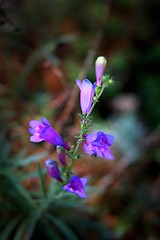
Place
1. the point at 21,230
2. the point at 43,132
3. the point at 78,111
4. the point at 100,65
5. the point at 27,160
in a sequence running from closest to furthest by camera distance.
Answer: the point at 43,132
the point at 100,65
the point at 21,230
the point at 27,160
the point at 78,111

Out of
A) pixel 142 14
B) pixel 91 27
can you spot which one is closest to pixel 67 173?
pixel 91 27

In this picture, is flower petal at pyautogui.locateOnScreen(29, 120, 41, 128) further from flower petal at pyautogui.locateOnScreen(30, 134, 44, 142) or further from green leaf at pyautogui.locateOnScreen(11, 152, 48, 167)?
green leaf at pyautogui.locateOnScreen(11, 152, 48, 167)

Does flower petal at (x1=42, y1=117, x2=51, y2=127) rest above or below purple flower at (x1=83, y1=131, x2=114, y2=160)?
above

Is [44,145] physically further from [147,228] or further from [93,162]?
[147,228]

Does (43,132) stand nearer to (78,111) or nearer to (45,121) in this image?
(45,121)

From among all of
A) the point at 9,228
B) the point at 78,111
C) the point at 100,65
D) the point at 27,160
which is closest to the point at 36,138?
the point at 100,65

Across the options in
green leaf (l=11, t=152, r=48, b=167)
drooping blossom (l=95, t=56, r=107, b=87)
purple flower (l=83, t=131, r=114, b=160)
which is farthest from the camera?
green leaf (l=11, t=152, r=48, b=167)

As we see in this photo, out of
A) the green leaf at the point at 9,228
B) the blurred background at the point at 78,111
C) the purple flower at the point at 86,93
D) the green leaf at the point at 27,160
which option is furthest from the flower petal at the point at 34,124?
the green leaf at the point at 9,228

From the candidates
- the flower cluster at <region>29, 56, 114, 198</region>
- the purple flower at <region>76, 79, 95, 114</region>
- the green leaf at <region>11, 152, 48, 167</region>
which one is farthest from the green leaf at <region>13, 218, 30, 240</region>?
the purple flower at <region>76, 79, 95, 114</region>
